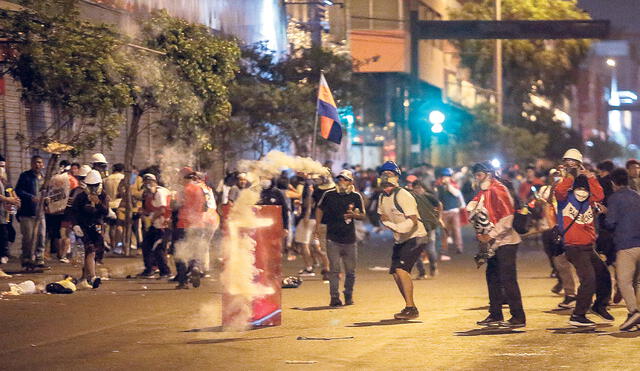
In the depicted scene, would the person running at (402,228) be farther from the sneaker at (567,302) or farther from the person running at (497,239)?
the sneaker at (567,302)

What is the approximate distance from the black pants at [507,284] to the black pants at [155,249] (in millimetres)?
7241

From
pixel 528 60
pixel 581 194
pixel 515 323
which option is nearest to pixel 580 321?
pixel 515 323

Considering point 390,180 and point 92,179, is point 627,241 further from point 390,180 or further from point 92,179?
point 92,179

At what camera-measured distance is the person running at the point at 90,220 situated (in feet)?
53.1

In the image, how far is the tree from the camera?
54.9m

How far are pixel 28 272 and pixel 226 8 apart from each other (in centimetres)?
1499

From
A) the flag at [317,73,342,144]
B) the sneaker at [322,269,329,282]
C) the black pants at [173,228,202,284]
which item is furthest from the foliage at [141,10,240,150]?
the sneaker at [322,269,329,282]

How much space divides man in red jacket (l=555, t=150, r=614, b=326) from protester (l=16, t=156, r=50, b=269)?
9167 millimetres

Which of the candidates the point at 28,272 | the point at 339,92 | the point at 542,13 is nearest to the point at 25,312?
the point at 28,272

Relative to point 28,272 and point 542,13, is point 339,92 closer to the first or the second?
point 28,272

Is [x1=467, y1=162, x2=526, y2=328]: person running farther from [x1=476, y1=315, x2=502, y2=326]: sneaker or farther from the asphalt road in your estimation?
the asphalt road

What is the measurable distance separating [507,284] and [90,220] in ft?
22.2

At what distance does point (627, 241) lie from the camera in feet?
37.9

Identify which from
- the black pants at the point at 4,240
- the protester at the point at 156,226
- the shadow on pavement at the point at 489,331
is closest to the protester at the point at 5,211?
the black pants at the point at 4,240
